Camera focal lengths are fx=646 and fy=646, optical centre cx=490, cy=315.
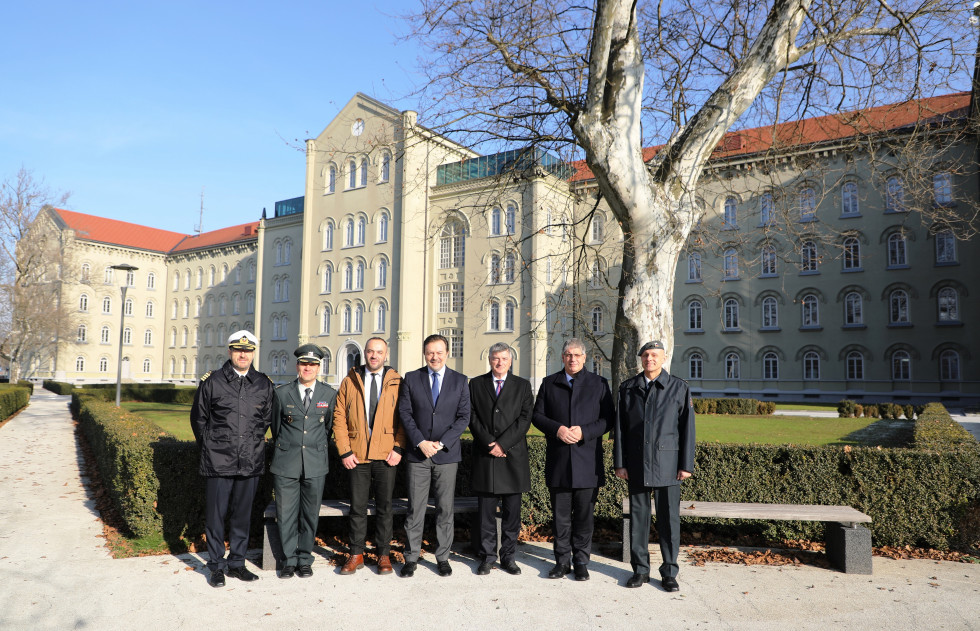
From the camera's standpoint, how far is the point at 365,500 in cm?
574

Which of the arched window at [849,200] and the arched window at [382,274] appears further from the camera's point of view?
the arched window at [382,274]

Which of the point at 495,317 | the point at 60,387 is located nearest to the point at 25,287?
the point at 60,387

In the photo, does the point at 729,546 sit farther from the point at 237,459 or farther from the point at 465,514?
the point at 237,459

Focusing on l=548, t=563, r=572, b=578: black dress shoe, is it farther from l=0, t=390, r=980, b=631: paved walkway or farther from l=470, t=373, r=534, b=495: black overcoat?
l=470, t=373, r=534, b=495: black overcoat

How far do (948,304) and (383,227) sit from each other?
31403 millimetres

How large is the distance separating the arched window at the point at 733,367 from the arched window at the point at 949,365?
8.84 m

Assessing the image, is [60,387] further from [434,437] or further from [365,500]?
[434,437]

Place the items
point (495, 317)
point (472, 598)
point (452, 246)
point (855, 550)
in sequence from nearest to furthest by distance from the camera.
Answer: point (472, 598) → point (855, 550) → point (495, 317) → point (452, 246)

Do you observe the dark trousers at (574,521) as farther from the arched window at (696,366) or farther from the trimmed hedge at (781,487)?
the arched window at (696,366)

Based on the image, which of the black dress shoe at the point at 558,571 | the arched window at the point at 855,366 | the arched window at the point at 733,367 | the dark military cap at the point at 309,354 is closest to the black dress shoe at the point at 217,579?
the dark military cap at the point at 309,354

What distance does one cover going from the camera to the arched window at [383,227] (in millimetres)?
42312

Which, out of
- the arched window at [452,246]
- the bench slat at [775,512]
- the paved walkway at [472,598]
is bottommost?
the paved walkway at [472,598]

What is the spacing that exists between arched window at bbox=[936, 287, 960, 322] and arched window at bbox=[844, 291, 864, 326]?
10.4ft

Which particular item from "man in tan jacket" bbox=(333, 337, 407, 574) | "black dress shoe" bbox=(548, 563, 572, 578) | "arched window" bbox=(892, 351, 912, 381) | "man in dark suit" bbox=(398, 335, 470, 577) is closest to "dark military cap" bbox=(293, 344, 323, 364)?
"man in tan jacket" bbox=(333, 337, 407, 574)
